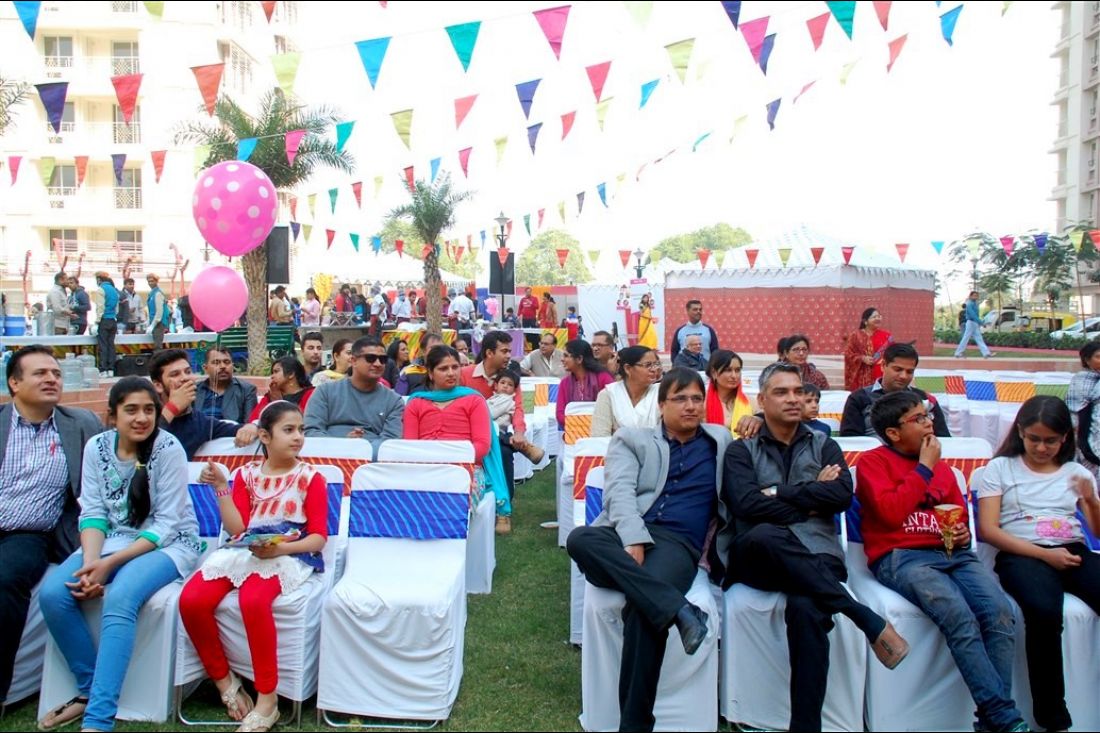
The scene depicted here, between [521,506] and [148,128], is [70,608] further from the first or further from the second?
[148,128]

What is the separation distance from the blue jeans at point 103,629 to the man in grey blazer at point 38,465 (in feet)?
0.75

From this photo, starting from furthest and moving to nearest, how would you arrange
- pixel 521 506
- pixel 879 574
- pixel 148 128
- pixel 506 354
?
pixel 148 128, pixel 521 506, pixel 506 354, pixel 879 574

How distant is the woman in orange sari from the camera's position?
8.08m

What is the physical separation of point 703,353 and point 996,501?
5.56 metres

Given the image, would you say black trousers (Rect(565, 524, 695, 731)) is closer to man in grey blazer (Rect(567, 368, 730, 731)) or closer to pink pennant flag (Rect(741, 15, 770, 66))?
man in grey blazer (Rect(567, 368, 730, 731))

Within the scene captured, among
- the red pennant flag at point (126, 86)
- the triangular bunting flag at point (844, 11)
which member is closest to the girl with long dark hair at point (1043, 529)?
the triangular bunting flag at point (844, 11)

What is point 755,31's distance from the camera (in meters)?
9.15

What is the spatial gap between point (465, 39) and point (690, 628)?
6.54 metres

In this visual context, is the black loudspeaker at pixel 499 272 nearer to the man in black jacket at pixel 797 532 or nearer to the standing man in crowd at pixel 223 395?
the standing man in crowd at pixel 223 395

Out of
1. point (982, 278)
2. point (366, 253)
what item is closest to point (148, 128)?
point (366, 253)

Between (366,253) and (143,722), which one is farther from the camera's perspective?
(366,253)

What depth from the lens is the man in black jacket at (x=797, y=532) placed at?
3242 mm

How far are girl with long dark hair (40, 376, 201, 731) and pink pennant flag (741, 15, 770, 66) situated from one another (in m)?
7.38

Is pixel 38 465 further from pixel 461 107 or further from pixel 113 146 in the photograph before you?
pixel 113 146
